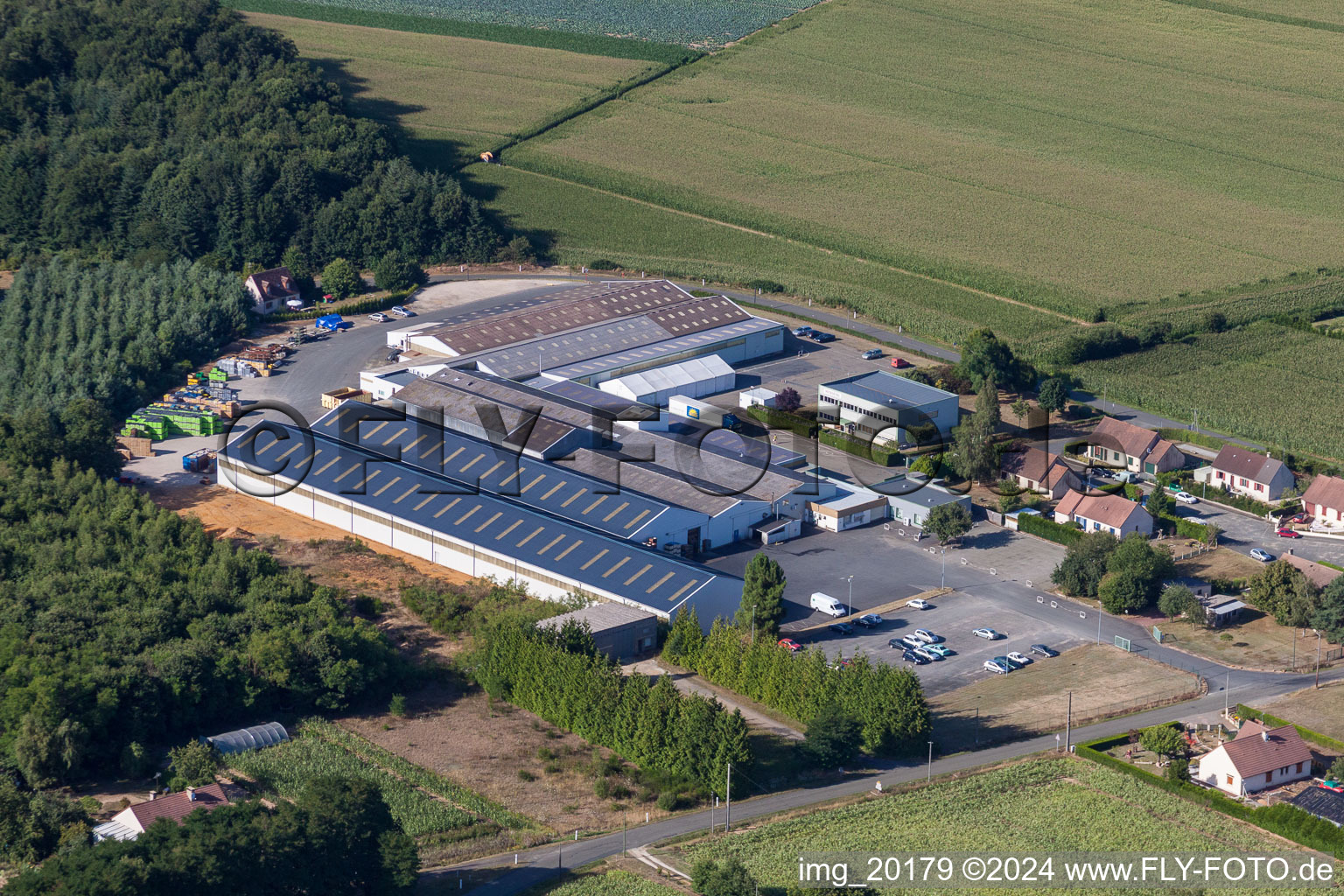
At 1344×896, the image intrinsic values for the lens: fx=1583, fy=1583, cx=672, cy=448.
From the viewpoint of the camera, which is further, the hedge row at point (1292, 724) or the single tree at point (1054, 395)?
the single tree at point (1054, 395)

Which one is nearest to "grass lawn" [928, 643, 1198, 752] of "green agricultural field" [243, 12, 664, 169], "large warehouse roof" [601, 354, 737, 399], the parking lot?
the parking lot

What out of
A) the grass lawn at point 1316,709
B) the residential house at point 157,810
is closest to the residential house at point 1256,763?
the grass lawn at point 1316,709

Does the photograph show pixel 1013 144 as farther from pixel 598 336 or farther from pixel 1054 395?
pixel 598 336

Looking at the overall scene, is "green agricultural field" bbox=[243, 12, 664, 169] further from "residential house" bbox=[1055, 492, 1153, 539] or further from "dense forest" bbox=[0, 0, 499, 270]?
"residential house" bbox=[1055, 492, 1153, 539]

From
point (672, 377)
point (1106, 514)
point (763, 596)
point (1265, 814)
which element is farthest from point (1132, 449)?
point (1265, 814)

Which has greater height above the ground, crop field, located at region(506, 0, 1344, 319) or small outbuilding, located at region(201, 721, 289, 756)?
crop field, located at region(506, 0, 1344, 319)

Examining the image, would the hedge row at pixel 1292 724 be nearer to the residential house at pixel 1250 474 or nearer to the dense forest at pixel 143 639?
the residential house at pixel 1250 474
